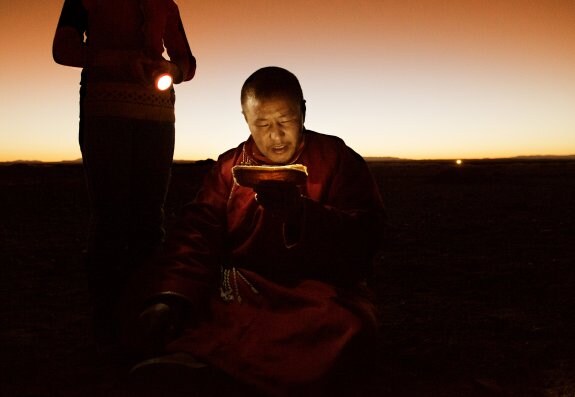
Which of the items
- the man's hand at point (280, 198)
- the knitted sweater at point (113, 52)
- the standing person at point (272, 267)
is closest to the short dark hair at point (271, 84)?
the standing person at point (272, 267)

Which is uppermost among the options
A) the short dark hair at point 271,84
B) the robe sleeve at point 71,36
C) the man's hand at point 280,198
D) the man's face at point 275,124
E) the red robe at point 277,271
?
the robe sleeve at point 71,36

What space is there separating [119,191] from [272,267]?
38.4 inches

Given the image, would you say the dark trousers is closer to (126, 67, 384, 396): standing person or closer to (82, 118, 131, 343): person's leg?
(82, 118, 131, 343): person's leg

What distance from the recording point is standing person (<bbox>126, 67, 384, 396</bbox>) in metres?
2.32

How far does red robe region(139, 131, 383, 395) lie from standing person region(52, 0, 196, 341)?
1.32ft

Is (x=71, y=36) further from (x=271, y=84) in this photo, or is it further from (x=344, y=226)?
(x=344, y=226)

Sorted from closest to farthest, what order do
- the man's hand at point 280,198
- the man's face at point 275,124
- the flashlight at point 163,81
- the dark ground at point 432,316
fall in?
1. the man's hand at point 280,198
2. the man's face at point 275,124
3. the dark ground at point 432,316
4. the flashlight at point 163,81

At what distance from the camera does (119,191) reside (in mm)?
2949

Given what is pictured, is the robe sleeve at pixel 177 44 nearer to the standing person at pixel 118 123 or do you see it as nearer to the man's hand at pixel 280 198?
the standing person at pixel 118 123

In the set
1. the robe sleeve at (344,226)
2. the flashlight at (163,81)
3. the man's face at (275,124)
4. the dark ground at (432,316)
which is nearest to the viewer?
the robe sleeve at (344,226)

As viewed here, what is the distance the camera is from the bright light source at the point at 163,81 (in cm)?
296

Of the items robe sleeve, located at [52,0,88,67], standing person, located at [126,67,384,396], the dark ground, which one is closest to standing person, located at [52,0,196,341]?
robe sleeve, located at [52,0,88,67]

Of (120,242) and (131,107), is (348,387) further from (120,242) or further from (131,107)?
(131,107)

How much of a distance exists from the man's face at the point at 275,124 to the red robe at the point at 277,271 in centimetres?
10
